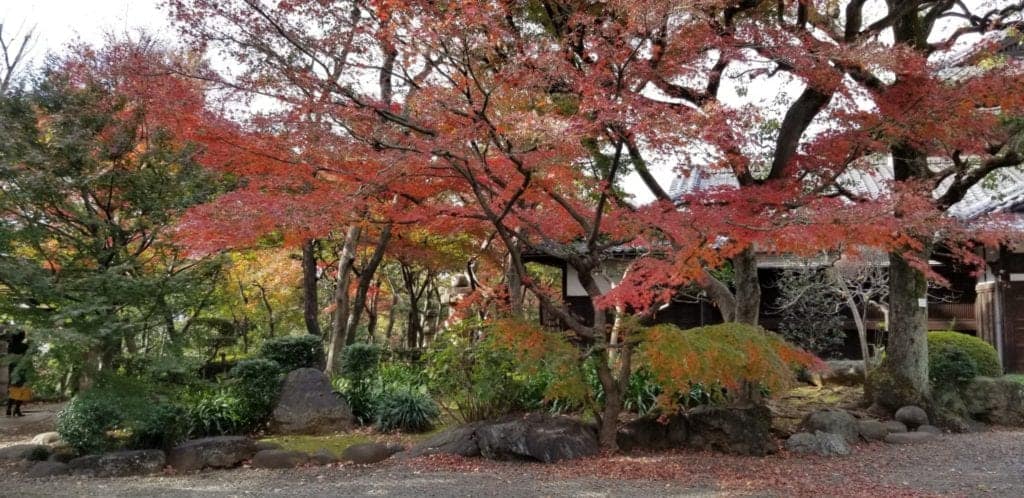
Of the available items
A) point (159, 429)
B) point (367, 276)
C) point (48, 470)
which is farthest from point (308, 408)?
point (367, 276)

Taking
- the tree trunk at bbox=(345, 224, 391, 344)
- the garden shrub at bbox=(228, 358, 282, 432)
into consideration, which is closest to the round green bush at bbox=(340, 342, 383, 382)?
the garden shrub at bbox=(228, 358, 282, 432)

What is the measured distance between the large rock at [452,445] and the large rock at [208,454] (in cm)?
176

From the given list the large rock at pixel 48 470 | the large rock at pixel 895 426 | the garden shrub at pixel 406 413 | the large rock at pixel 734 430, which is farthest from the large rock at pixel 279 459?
the large rock at pixel 895 426

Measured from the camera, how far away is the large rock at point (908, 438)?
27.9 feet

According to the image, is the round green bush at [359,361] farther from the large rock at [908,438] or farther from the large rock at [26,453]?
the large rock at [908,438]

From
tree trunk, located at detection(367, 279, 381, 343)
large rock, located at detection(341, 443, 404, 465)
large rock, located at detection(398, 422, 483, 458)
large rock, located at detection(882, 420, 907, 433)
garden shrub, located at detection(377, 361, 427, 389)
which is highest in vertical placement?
tree trunk, located at detection(367, 279, 381, 343)

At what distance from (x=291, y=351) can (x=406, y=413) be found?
215cm

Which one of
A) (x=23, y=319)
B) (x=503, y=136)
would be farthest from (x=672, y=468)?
(x=23, y=319)

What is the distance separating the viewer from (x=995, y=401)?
32.1ft

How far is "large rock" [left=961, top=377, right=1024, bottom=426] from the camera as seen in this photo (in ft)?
31.9

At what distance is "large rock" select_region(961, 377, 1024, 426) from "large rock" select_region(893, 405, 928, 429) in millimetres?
1113

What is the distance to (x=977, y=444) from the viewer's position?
825 cm

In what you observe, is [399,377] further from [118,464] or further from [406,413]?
[118,464]

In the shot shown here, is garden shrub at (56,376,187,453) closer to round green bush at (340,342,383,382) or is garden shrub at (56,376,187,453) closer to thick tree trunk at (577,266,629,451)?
round green bush at (340,342,383,382)
